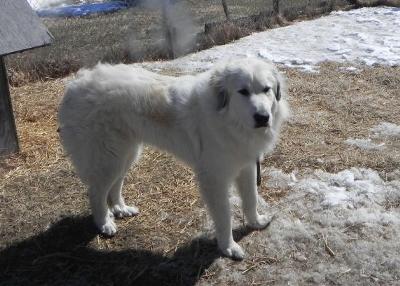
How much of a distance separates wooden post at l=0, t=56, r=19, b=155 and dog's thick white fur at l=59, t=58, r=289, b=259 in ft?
4.97

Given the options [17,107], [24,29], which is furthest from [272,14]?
[24,29]

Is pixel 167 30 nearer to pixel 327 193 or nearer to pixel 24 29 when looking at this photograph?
pixel 24 29

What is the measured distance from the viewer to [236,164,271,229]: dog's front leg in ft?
11.7

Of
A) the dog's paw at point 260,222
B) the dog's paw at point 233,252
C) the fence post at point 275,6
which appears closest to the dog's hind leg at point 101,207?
the dog's paw at point 233,252

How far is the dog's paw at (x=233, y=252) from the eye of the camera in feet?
11.1

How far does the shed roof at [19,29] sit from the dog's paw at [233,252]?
262 centimetres

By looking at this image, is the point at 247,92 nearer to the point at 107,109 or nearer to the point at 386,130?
the point at 107,109

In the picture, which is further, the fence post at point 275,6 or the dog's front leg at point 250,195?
the fence post at point 275,6

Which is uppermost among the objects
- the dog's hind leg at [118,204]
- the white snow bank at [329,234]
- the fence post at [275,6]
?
the dog's hind leg at [118,204]

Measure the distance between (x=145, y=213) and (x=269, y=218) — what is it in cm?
104

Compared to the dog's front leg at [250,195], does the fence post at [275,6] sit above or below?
below

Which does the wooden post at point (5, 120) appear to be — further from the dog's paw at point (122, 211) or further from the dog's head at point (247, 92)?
the dog's head at point (247, 92)

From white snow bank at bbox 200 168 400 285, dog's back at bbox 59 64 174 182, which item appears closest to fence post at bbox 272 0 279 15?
white snow bank at bbox 200 168 400 285

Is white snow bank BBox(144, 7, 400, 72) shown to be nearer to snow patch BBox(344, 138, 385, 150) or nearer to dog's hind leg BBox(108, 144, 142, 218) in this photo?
snow patch BBox(344, 138, 385, 150)
